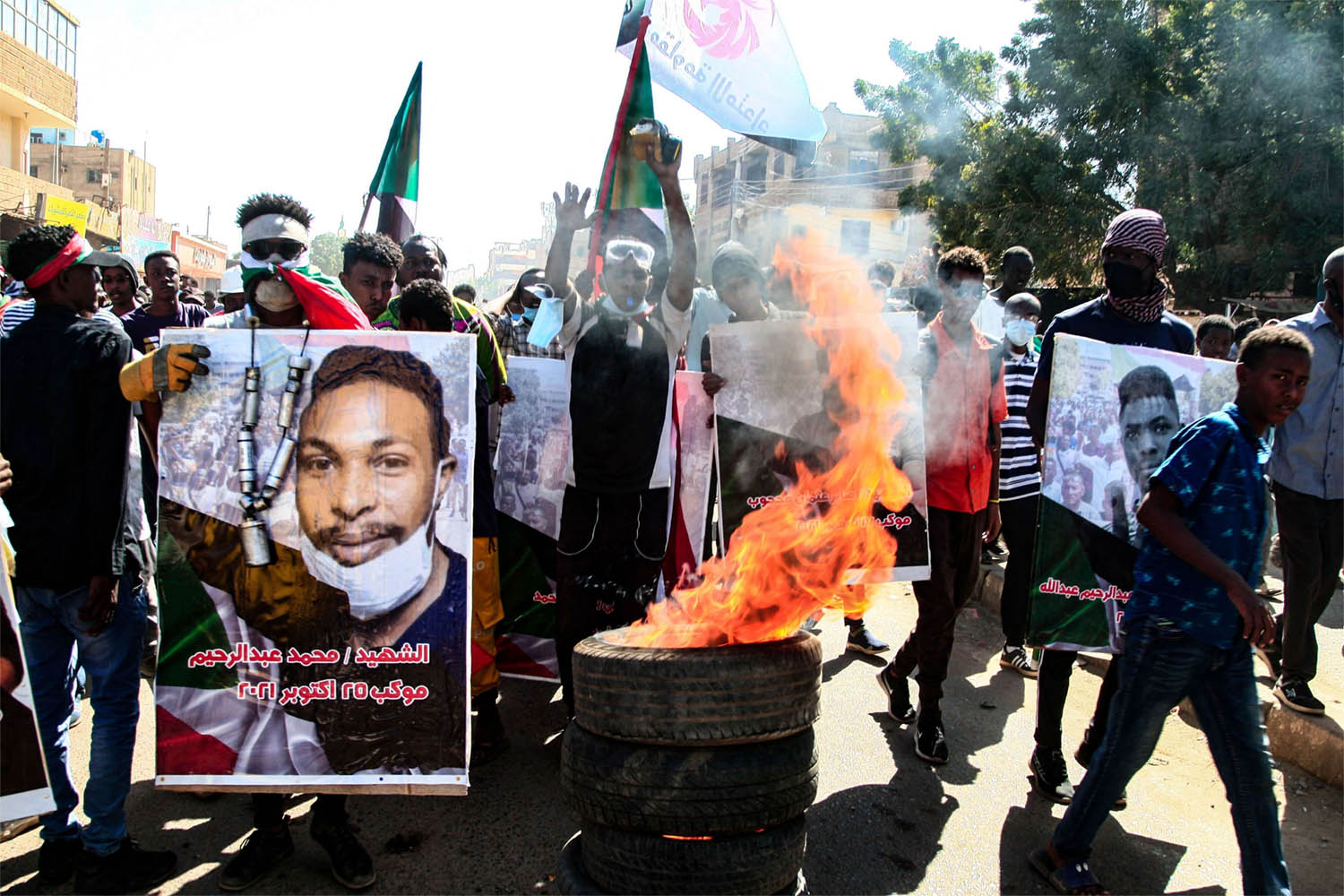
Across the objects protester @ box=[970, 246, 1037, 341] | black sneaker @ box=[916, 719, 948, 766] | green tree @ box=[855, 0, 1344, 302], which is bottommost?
black sneaker @ box=[916, 719, 948, 766]

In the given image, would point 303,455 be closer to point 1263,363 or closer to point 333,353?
point 333,353

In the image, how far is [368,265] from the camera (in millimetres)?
4656

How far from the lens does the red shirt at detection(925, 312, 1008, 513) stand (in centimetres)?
470

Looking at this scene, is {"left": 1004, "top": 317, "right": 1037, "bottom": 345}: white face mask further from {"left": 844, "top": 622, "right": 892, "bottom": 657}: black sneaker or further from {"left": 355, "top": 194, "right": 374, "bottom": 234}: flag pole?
{"left": 355, "top": 194, "right": 374, "bottom": 234}: flag pole

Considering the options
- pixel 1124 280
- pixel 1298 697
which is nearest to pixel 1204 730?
pixel 1298 697

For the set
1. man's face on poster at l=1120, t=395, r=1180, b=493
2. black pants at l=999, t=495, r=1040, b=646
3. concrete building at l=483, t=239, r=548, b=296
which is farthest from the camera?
concrete building at l=483, t=239, r=548, b=296

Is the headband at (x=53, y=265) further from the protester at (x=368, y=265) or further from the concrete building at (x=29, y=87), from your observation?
the concrete building at (x=29, y=87)

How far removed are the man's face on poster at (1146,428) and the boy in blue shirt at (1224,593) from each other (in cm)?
101

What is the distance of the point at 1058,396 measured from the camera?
4230 mm

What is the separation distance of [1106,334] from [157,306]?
6260 mm

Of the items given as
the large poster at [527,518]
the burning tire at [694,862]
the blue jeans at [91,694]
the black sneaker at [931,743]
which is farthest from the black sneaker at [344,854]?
the black sneaker at [931,743]

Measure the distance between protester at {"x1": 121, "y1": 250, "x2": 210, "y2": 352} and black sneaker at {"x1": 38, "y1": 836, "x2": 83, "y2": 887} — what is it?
12.8ft

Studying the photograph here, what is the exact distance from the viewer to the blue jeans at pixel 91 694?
10.8 feet

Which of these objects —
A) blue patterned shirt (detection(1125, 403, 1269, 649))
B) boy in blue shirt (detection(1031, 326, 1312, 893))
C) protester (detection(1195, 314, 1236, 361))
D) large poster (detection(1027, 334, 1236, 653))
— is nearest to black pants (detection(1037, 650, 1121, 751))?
large poster (detection(1027, 334, 1236, 653))
